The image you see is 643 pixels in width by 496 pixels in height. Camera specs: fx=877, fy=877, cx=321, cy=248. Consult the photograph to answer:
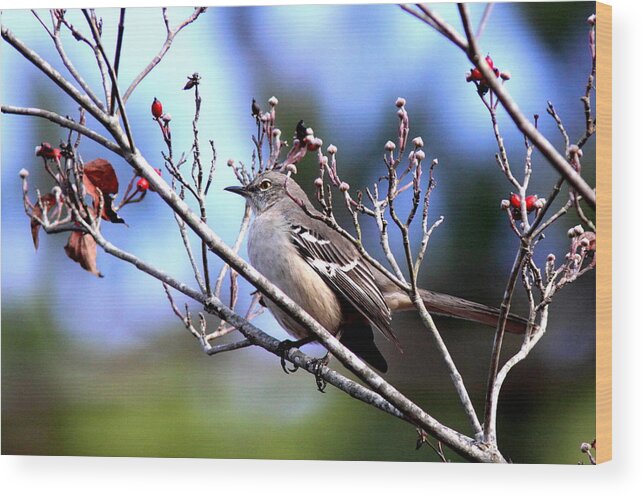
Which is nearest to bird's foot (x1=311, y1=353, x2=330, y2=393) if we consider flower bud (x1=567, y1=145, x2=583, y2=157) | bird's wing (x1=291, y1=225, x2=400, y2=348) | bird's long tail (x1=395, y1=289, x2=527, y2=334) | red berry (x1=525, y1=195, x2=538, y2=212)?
bird's wing (x1=291, y1=225, x2=400, y2=348)

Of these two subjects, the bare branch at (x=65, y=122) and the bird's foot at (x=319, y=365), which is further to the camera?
the bird's foot at (x=319, y=365)

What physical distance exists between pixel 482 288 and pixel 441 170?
47 cm

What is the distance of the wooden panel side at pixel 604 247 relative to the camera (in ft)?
10.5

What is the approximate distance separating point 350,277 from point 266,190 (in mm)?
478

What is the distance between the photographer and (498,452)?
3.19 m

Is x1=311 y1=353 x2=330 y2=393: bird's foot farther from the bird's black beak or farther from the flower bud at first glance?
the flower bud

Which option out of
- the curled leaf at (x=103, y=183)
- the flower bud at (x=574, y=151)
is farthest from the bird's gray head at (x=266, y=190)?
the flower bud at (x=574, y=151)

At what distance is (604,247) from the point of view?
3.19m

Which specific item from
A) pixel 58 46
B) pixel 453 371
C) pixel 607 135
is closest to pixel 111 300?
pixel 58 46

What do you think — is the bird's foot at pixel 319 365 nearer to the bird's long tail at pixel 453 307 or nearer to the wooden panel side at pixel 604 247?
the bird's long tail at pixel 453 307

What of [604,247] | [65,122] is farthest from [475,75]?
[65,122]

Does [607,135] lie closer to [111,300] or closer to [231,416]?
[231,416]

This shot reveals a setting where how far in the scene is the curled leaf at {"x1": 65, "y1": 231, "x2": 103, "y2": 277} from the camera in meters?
3.49

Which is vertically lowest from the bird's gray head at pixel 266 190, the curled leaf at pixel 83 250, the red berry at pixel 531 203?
the curled leaf at pixel 83 250
